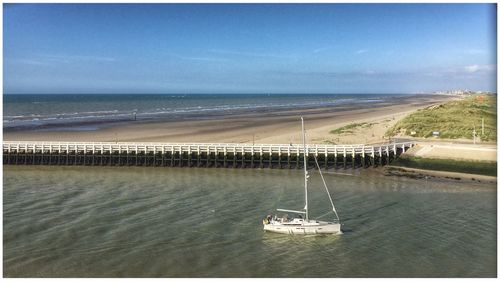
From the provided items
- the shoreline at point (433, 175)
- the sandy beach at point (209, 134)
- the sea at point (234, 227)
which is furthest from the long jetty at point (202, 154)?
the sandy beach at point (209, 134)

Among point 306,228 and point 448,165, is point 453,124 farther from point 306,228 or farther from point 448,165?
point 306,228

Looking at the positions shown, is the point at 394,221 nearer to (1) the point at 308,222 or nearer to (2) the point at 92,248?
(1) the point at 308,222

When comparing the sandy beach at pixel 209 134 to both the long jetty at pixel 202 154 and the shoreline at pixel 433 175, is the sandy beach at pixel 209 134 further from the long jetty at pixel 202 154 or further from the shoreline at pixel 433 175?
the shoreline at pixel 433 175

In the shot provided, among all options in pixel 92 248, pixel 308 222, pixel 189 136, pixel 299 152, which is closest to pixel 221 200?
pixel 308 222

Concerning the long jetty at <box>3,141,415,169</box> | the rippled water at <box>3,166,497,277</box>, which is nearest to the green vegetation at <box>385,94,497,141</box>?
the long jetty at <box>3,141,415,169</box>

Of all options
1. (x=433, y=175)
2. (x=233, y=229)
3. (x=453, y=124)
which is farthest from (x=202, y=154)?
(x=453, y=124)

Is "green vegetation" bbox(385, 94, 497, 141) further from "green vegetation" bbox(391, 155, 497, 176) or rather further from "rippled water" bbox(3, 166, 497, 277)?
"rippled water" bbox(3, 166, 497, 277)
